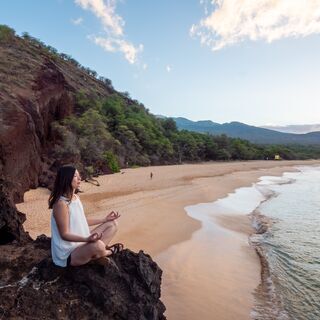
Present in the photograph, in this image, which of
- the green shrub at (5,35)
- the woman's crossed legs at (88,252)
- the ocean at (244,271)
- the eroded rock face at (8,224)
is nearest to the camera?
the woman's crossed legs at (88,252)

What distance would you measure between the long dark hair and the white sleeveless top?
0.07 metres

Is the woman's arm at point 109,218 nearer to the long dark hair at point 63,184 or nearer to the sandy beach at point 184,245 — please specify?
the long dark hair at point 63,184

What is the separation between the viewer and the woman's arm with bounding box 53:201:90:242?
4.28m

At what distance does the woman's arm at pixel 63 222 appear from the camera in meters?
4.28

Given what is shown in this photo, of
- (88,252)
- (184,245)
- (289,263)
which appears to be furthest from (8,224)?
(289,263)

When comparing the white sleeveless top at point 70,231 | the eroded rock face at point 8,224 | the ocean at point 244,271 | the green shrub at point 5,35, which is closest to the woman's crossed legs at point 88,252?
the white sleeveless top at point 70,231

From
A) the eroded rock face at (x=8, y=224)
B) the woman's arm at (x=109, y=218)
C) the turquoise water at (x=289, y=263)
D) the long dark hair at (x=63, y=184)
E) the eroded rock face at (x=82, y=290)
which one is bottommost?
the turquoise water at (x=289, y=263)

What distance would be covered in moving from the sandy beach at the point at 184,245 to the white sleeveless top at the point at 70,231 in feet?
9.12

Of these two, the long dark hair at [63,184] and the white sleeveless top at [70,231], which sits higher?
the long dark hair at [63,184]

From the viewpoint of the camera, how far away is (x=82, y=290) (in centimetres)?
418

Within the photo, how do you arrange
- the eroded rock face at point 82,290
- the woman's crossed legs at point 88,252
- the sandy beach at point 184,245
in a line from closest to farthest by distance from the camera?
1. the eroded rock face at point 82,290
2. the woman's crossed legs at point 88,252
3. the sandy beach at point 184,245

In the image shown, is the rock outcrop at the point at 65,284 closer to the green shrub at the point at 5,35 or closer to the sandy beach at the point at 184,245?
the sandy beach at the point at 184,245

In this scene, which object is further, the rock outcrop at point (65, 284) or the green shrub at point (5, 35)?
the green shrub at point (5, 35)

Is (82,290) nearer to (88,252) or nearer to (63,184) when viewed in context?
(88,252)
